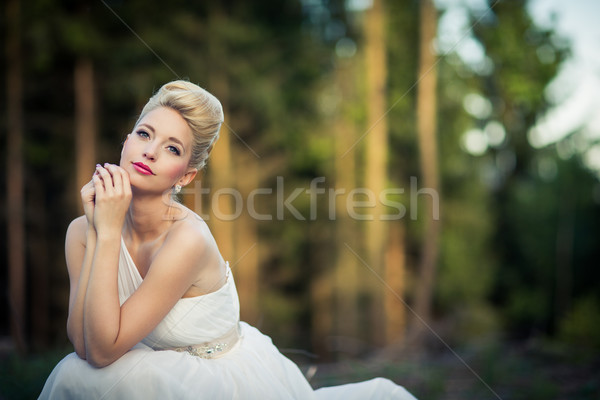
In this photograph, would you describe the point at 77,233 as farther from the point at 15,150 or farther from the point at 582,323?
the point at 582,323

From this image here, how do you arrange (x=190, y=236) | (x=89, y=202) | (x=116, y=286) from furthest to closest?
1. (x=190, y=236)
2. (x=89, y=202)
3. (x=116, y=286)

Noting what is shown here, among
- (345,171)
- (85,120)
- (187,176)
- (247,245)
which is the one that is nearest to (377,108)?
(345,171)

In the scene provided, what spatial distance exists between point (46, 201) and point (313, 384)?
52.4ft

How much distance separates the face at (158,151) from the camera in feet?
6.93

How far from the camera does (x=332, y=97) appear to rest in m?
18.0

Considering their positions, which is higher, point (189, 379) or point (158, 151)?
point (158, 151)

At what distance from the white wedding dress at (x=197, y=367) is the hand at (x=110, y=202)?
31 centimetres

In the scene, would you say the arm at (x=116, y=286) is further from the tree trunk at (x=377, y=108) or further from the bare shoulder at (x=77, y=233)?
the tree trunk at (x=377, y=108)

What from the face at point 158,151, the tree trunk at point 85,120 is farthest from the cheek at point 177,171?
the tree trunk at point 85,120

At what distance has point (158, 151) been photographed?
2.15 m

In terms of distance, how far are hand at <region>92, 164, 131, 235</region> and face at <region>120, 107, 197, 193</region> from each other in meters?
0.12

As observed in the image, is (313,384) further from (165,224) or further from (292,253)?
(292,253)

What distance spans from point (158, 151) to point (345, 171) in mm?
15758

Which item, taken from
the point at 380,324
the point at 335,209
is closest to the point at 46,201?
the point at 335,209
